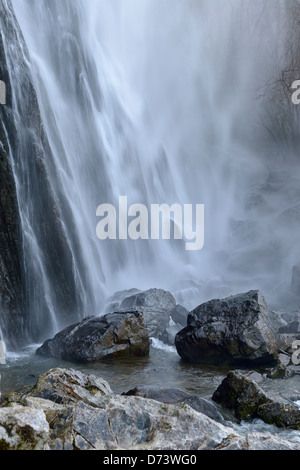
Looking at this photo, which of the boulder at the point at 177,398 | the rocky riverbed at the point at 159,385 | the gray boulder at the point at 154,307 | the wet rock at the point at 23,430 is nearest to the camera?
the wet rock at the point at 23,430

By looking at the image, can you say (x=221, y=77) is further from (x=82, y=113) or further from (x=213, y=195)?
(x=82, y=113)

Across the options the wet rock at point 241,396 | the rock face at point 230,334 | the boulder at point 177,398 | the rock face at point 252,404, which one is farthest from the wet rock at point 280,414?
the rock face at point 230,334

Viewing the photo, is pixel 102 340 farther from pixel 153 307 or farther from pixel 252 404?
pixel 252 404

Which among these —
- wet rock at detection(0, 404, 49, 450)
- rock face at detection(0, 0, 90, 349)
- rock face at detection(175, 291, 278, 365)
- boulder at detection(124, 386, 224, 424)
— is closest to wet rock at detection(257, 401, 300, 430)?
boulder at detection(124, 386, 224, 424)

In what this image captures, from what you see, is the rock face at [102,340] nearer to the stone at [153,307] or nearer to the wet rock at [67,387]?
the stone at [153,307]

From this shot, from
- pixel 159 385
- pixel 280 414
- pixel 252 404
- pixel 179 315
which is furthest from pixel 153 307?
pixel 280 414

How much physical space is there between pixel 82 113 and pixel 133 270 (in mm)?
7520

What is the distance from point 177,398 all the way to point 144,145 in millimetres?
21251

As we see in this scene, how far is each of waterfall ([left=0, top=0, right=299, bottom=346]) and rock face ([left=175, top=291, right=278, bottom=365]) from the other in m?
4.46

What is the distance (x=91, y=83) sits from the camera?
20.4 meters

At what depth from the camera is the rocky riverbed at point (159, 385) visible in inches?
115

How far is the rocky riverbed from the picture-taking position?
292cm

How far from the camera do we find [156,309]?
39.5 feet

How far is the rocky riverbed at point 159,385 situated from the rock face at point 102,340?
22 mm
